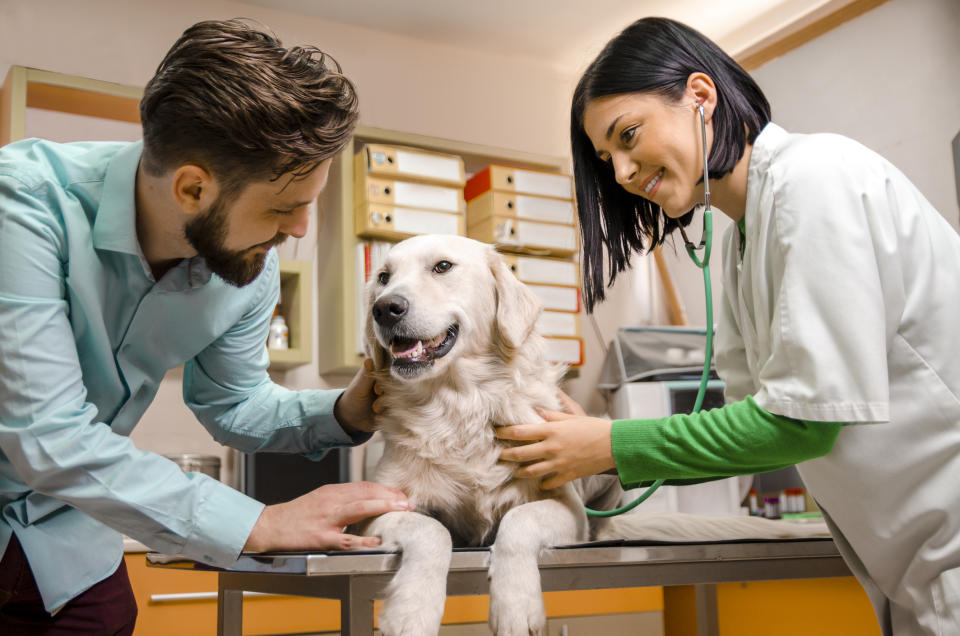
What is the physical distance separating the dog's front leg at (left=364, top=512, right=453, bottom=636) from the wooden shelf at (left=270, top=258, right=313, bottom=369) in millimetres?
2108

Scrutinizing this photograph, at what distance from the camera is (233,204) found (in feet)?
3.64

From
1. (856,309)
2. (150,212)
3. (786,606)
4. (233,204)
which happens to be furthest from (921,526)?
(786,606)

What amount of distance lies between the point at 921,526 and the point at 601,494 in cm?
63

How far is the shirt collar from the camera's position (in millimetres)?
1133

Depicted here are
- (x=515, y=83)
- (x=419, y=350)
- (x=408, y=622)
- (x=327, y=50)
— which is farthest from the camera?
(x=515, y=83)

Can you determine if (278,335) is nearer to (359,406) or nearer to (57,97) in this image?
(57,97)

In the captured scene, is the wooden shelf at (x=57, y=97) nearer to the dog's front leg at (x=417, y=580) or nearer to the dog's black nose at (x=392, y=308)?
the dog's black nose at (x=392, y=308)

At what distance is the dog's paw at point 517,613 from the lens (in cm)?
98

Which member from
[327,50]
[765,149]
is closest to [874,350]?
[765,149]

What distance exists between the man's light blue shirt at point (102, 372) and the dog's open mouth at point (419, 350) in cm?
18

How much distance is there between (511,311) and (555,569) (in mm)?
544

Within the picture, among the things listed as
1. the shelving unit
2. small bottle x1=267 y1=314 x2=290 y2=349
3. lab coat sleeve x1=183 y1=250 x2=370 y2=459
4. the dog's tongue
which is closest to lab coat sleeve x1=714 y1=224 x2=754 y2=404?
the dog's tongue

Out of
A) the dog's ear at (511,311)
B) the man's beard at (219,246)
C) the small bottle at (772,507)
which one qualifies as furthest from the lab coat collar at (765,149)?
the small bottle at (772,507)

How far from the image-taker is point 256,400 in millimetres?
1489
